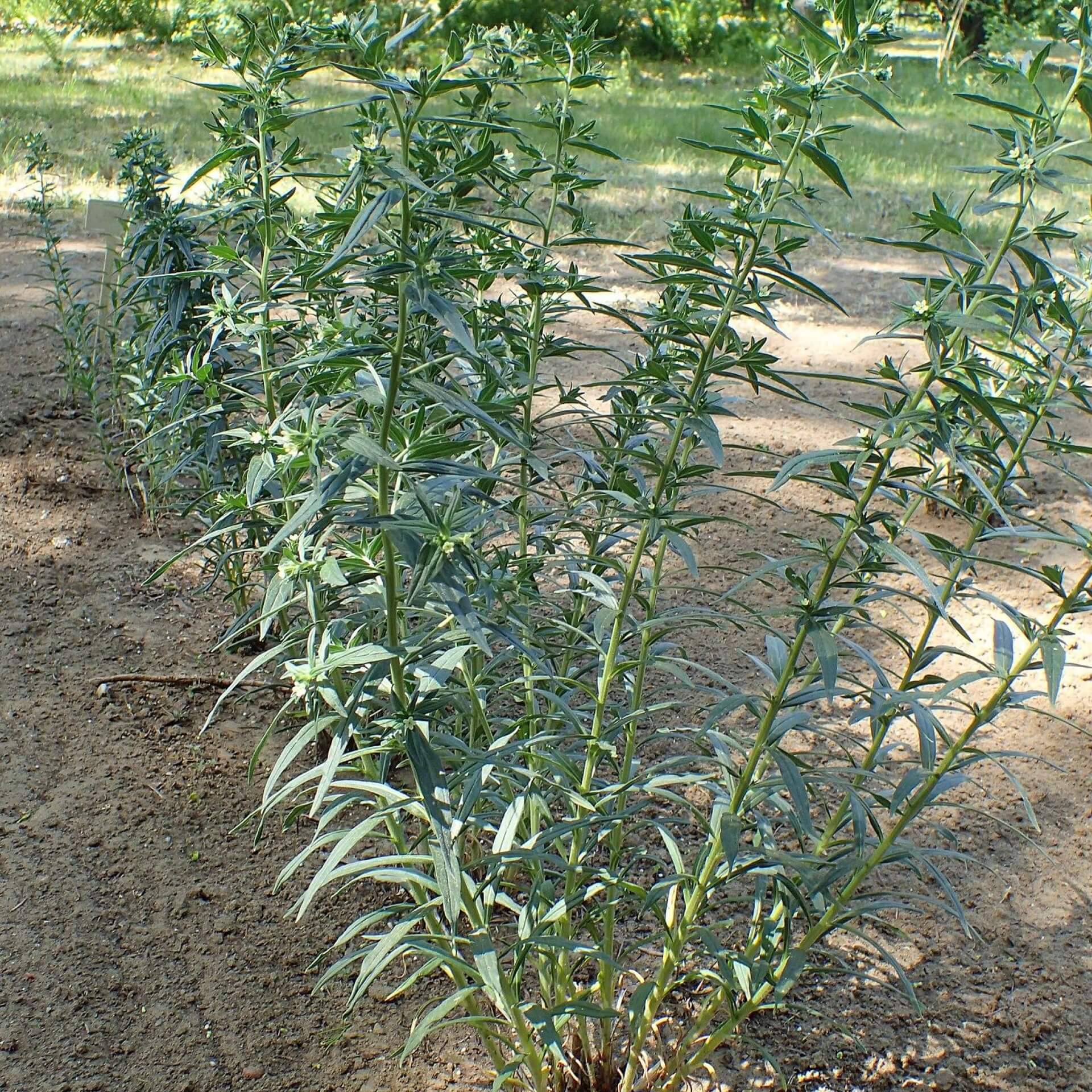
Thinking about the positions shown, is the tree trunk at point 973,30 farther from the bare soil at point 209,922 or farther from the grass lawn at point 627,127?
the bare soil at point 209,922

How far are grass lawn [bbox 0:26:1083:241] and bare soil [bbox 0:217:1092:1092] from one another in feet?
13.4

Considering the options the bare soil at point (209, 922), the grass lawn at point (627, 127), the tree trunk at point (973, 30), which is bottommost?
the bare soil at point (209, 922)

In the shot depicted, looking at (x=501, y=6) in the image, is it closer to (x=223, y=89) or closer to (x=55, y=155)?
(x=55, y=155)

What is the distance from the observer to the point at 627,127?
11.1 m

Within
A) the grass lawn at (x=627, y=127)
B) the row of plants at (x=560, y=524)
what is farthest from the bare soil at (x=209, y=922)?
Result: the grass lawn at (x=627, y=127)

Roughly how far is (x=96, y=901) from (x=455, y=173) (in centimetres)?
217

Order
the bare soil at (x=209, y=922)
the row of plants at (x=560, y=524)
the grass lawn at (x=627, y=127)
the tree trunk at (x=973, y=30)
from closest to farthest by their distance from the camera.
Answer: the row of plants at (x=560, y=524)
the bare soil at (x=209, y=922)
the grass lawn at (x=627, y=127)
the tree trunk at (x=973, y=30)

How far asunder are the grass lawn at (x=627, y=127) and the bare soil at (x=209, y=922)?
408 cm

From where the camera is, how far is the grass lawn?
27.5ft

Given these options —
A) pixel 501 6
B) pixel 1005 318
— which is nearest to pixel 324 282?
pixel 1005 318

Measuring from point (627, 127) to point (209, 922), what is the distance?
9.99m

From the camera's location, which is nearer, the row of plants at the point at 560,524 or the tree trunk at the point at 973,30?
the row of plants at the point at 560,524

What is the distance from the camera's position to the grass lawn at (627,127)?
330 inches

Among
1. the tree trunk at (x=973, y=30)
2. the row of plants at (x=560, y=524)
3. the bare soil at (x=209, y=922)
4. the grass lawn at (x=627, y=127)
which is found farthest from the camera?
the tree trunk at (x=973, y=30)
